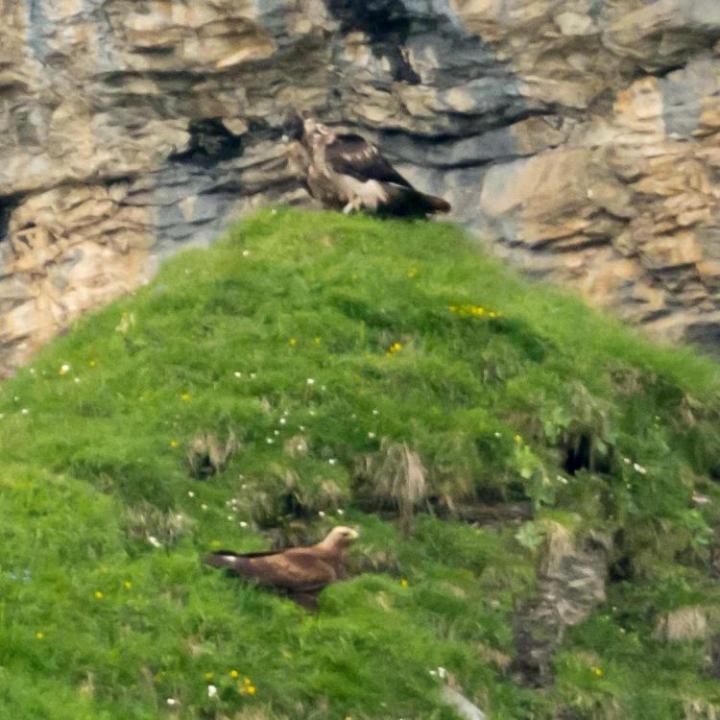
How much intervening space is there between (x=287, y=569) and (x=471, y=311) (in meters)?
3.71

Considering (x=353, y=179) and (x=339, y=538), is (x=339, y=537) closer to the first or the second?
(x=339, y=538)

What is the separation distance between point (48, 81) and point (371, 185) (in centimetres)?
661

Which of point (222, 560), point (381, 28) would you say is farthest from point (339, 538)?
point (381, 28)

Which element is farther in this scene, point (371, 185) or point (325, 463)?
point (371, 185)

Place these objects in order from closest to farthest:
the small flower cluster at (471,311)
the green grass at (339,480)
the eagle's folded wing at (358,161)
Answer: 1. the green grass at (339,480)
2. the small flower cluster at (471,311)
3. the eagle's folded wing at (358,161)

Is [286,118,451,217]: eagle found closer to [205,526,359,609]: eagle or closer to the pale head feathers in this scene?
the pale head feathers

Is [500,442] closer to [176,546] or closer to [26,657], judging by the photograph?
[176,546]

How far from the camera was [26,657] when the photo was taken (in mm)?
8891

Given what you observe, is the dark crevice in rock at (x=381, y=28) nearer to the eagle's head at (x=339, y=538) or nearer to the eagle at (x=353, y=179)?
the eagle at (x=353, y=179)

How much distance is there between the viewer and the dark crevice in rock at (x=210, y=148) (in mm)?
20438

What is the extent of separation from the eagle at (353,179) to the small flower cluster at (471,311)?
7.77ft

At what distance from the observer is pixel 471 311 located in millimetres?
13164

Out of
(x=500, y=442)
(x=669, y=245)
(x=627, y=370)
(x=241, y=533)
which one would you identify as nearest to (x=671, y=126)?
(x=669, y=245)

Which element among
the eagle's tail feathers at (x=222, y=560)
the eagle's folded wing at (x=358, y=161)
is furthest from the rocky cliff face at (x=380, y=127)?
the eagle's tail feathers at (x=222, y=560)
